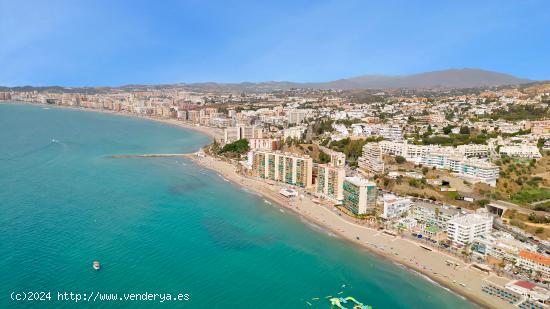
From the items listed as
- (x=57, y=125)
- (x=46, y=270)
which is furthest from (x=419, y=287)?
(x=57, y=125)

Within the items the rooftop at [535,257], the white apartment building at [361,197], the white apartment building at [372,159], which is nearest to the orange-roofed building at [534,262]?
the rooftop at [535,257]

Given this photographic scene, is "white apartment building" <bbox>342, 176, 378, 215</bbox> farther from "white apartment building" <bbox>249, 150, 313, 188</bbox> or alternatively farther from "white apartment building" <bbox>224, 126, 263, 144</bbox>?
"white apartment building" <bbox>224, 126, 263, 144</bbox>

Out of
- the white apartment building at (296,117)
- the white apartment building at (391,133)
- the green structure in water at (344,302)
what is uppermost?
the white apartment building at (296,117)

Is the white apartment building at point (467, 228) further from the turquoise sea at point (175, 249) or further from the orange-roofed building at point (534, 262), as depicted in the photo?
the turquoise sea at point (175, 249)

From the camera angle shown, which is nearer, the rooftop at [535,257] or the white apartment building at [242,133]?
the rooftop at [535,257]

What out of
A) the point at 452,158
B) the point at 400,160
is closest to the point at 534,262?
the point at 452,158

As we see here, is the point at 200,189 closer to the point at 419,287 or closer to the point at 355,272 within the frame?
the point at 355,272

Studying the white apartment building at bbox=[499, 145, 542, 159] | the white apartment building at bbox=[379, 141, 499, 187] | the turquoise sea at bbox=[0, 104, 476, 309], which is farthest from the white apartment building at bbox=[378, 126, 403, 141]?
the turquoise sea at bbox=[0, 104, 476, 309]
